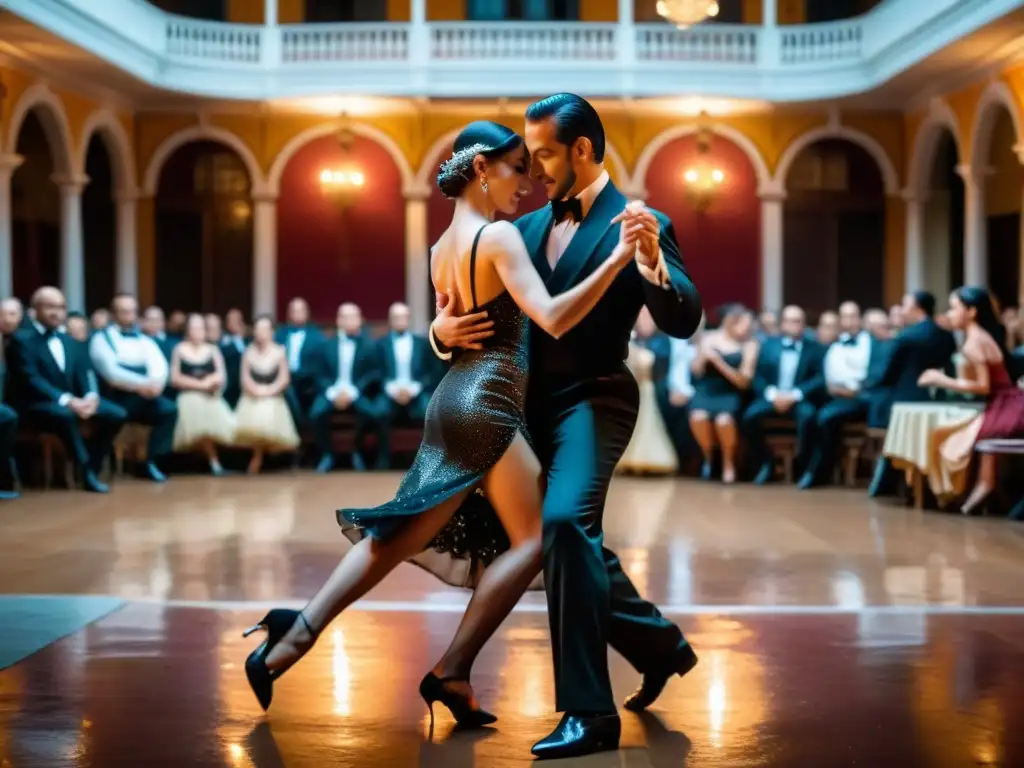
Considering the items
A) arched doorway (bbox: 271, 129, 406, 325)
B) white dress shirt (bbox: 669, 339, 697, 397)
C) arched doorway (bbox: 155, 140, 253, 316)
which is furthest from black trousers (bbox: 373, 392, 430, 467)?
arched doorway (bbox: 155, 140, 253, 316)

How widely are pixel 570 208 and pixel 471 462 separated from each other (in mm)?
729

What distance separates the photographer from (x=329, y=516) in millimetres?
9273

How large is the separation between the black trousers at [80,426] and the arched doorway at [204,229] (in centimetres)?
716

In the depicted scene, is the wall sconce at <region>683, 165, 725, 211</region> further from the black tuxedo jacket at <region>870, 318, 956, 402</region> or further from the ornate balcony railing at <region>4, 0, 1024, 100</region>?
the black tuxedo jacket at <region>870, 318, 956, 402</region>

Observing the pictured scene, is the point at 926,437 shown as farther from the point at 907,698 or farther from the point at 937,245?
the point at 937,245

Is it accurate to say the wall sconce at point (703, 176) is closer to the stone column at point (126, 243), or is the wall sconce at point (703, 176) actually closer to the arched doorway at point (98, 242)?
the stone column at point (126, 243)

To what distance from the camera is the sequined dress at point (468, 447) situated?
3.79 meters

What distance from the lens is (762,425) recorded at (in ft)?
39.4

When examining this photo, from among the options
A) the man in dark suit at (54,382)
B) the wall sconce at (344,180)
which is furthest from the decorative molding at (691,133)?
the man in dark suit at (54,382)

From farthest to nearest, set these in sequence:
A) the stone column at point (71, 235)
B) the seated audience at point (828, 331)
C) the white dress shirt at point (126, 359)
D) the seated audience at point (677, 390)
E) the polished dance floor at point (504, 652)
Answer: the stone column at point (71, 235) → the seated audience at point (677, 390) → the seated audience at point (828, 331) → the white dress shirt at point (126, 359) → the polished dance floor at point (504, 652)

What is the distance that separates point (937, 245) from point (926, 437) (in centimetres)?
913

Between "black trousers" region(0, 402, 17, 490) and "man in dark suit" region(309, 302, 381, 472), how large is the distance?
3042mm

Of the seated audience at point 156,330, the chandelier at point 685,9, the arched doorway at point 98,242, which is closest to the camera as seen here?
the chandelier at point 685,9

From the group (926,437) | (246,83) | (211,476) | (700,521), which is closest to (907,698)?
(700,521)
